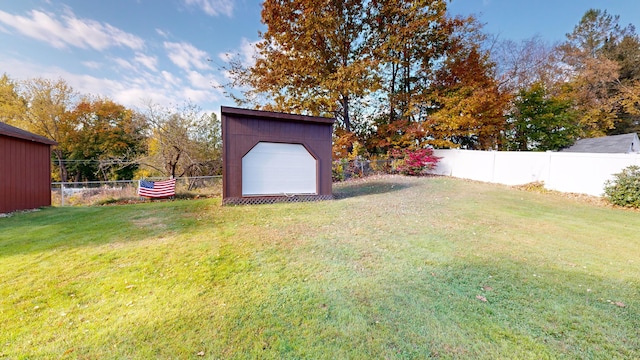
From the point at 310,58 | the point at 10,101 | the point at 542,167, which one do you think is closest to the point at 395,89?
the point at 310,58

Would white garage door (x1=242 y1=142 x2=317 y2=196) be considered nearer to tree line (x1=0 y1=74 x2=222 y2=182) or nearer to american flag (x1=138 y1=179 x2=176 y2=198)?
american flag (x1=138 y1=179 x2=176 y2=198)

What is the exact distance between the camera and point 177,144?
13.3 meters

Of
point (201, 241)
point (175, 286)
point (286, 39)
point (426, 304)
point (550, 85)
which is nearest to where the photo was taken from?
point (426, 304)

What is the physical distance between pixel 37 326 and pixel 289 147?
5.88m

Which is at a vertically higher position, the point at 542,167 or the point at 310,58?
the point at 310,58

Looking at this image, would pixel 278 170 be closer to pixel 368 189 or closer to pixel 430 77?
pixel 368 189

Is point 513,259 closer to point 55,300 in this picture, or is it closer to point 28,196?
point 55,300

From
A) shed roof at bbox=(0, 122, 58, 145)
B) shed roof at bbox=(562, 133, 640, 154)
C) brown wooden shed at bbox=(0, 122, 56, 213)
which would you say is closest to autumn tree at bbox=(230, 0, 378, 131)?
shed roof at bbox=(0, 122, 58, 145)

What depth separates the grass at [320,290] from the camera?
1714mm

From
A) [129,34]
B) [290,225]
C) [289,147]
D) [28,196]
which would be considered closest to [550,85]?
[289,147]

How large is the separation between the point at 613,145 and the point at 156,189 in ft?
69.7

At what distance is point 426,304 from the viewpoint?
86.0 inches

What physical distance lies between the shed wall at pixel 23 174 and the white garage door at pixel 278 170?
18.7ft

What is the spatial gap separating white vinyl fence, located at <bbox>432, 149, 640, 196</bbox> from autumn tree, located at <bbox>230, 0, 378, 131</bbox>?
605cm
